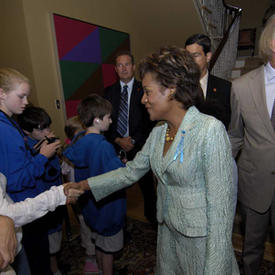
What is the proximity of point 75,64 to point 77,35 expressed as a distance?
18.1 inches

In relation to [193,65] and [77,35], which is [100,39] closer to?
[77,35]

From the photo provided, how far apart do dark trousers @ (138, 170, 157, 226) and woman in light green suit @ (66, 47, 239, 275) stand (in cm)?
133

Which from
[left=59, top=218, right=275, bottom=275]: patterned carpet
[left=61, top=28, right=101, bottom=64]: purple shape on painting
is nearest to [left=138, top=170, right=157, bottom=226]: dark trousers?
[left=59, top=218, right=275, bottom=275]: patterned carpet

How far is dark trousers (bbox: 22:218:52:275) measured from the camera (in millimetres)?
1604

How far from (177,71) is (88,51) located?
3.17m

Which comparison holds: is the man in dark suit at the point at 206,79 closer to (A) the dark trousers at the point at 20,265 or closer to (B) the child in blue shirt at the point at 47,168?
(B) the child in blue shirt at the point at 47,168

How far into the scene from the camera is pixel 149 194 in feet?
8.36

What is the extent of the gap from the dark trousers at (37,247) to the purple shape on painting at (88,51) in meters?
2.56

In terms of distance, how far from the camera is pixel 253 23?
23.2ft

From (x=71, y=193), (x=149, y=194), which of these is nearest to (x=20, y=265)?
(x=71, y=193)

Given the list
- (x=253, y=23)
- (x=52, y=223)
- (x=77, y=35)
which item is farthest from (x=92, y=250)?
(x=253, y=23)

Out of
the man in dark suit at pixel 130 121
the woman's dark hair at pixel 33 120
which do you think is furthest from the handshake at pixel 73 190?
the man in dark suit at pixel 130 121

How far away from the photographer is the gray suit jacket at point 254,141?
1492 mm

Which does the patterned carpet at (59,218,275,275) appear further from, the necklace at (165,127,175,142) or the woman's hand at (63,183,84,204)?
the necklace at (165,127,175,142)
